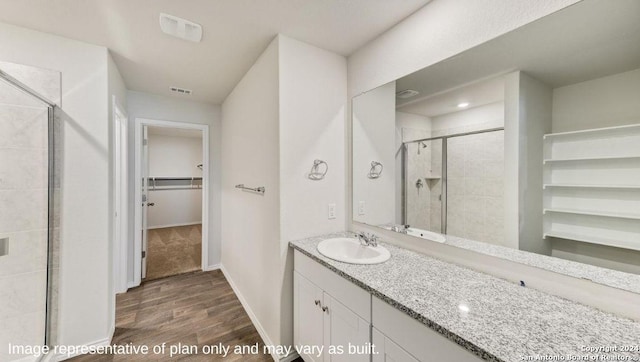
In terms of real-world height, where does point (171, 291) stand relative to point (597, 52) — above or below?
below

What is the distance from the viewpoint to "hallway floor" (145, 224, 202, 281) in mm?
3402

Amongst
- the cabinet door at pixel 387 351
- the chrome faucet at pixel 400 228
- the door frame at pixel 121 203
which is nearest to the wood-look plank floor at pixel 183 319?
the door frame at pixel 121 203

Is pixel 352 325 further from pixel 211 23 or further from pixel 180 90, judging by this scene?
pixel 180 90

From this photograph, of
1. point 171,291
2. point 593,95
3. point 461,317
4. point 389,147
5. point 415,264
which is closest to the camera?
point 461,317

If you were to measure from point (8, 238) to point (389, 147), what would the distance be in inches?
103

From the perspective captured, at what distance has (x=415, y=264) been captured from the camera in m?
1.33

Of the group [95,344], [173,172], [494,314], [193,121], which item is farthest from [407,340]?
[173,172]

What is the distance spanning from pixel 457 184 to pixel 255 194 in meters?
1.61

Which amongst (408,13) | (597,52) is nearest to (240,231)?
(408,13)

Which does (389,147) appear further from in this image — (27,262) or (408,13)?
(27,262)

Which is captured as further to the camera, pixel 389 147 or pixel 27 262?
pixel 389 147

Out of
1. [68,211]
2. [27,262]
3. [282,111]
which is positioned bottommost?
[27,262]

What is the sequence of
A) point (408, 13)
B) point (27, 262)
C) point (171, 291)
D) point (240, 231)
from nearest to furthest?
1. point (408, 13)
2. point (27, 262)
3. point (240, 231)
4. point (171, 291)

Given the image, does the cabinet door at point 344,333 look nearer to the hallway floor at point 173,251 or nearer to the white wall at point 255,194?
the white wall at point 255,194
